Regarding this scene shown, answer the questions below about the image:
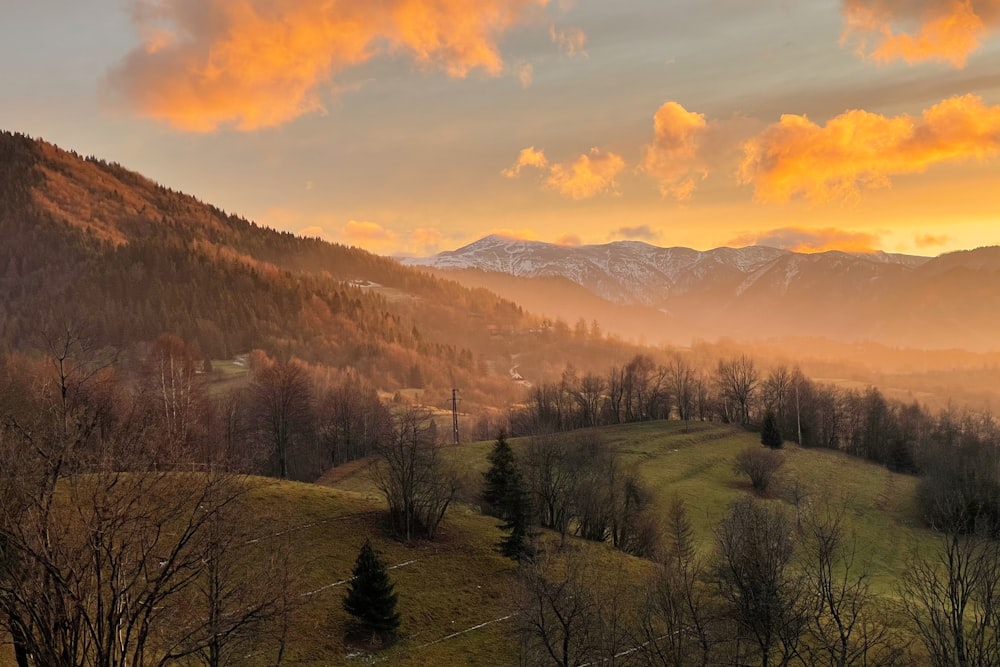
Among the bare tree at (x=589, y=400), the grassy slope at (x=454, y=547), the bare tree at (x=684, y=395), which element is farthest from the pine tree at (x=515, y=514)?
the bare tree at (x=684, y=395)

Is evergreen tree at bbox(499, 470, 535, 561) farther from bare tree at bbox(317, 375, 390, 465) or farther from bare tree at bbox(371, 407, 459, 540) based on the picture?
bare tree at bbox(317, 375, 390, 465)

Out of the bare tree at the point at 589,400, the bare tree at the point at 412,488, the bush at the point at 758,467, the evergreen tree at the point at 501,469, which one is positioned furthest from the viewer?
the bare tree at the point at 589,400

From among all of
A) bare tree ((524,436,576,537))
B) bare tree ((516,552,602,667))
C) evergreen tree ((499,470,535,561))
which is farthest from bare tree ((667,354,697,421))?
bare tree ((516,552,602,667))

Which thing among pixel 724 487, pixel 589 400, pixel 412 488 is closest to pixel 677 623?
pixel 412 488

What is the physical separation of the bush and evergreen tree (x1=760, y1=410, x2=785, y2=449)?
52.8 ft

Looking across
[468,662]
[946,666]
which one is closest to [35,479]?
[468,662]

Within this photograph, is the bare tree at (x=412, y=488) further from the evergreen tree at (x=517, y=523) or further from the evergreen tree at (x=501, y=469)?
the evergreen tree at (x=517, y=523)

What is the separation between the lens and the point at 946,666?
28203 mm

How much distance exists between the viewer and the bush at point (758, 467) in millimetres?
88625

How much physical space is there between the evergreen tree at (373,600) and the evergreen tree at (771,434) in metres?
90.2

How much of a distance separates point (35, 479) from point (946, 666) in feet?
128

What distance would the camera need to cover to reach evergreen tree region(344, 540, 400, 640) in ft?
129

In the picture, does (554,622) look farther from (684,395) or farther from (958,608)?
(684,395)

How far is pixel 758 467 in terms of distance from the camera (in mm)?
89188
